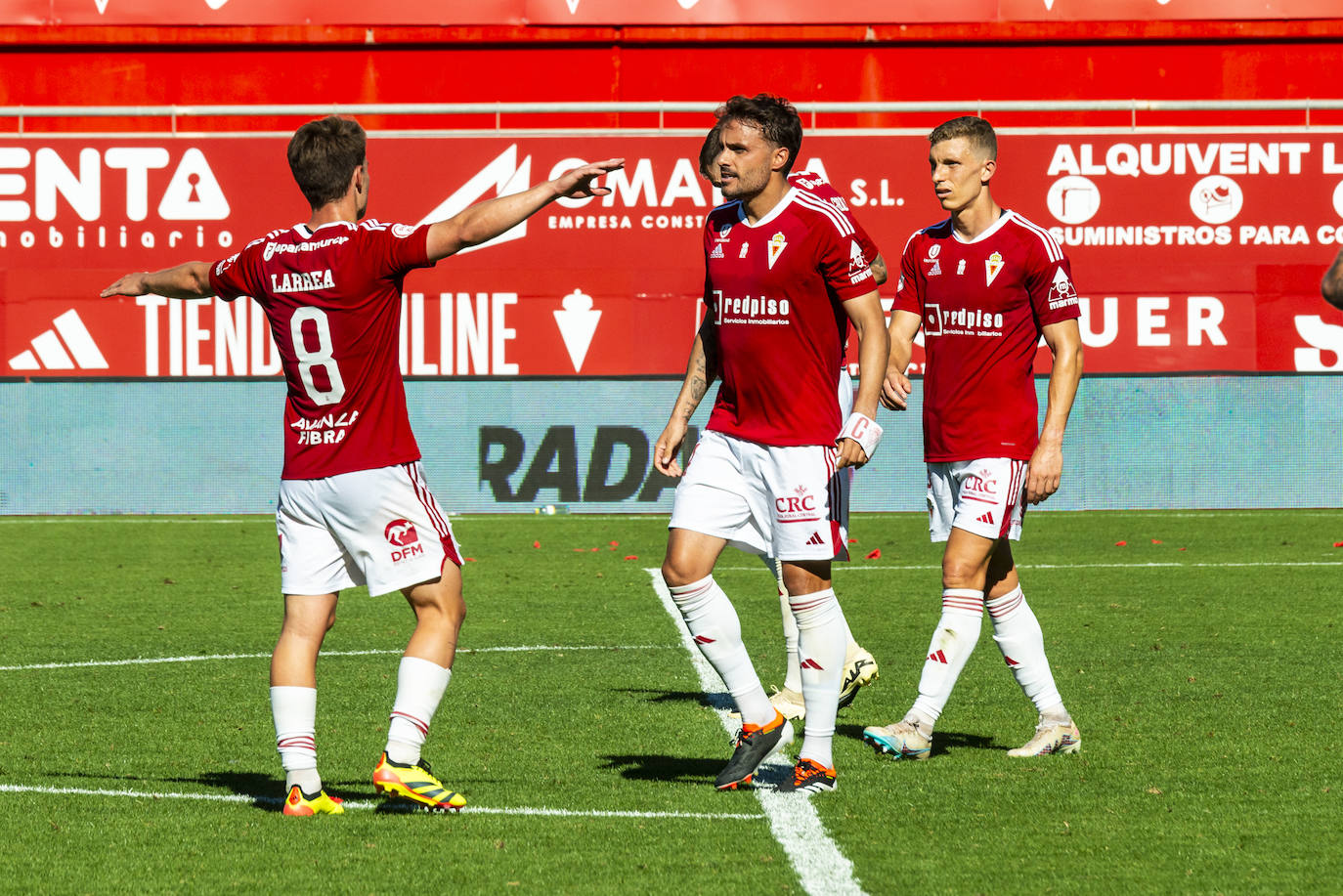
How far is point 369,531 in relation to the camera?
17.1 ft

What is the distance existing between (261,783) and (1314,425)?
54.5 feet

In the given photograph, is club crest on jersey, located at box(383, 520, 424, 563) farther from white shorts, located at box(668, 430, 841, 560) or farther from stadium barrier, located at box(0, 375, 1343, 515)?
stadium barrier, located at box(0, 375, 1343, 515)

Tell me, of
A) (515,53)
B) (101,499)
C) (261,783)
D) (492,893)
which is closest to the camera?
(492,893)

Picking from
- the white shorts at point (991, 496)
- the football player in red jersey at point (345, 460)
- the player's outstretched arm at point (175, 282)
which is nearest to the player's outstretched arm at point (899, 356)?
the white shorts at point (991, 496)

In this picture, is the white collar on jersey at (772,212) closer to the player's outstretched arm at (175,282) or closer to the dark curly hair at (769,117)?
the dark curly hair at (769,117)

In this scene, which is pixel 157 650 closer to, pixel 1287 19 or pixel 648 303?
pixel 648 303

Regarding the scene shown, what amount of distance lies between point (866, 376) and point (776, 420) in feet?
1.05

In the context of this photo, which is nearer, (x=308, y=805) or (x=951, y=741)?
(x=308, y=805)

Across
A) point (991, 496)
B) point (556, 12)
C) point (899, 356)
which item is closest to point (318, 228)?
point (899, 356)

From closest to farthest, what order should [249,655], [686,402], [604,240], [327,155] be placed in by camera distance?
[327,155] < [686,402] < [249,655] < [604,240]

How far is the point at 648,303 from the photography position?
20.1 metres

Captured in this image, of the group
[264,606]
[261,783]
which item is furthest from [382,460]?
[264,606]

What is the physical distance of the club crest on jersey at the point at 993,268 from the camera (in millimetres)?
6141

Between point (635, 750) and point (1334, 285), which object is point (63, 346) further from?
point (1334, 285)
